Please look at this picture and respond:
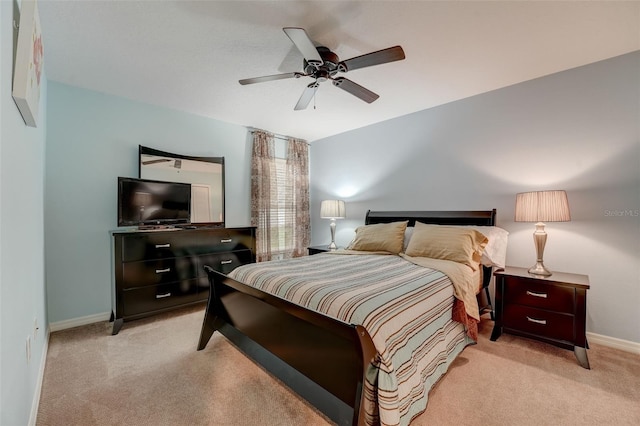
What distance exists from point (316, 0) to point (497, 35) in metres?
1.44

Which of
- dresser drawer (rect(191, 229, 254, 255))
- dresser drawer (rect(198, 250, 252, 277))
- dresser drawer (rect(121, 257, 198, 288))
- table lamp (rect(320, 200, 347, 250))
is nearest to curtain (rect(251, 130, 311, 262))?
dresser drawer (rect(191, 229, 254, 255))

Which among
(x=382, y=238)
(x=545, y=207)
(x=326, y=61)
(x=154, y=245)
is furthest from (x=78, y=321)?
(x=545, y=207)

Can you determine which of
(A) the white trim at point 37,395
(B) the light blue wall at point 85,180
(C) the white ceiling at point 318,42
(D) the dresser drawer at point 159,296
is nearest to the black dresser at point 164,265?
(D) the dresser drawer at point 159,296

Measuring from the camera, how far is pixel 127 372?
2.10 meters

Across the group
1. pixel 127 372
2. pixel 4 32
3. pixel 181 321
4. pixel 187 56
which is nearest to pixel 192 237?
pixel 181 321

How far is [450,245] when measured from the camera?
9.04 feet

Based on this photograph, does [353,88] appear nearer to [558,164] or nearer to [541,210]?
[541,210]

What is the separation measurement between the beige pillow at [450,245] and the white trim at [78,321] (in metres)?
3.45

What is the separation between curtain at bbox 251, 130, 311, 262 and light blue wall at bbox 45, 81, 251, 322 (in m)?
1.39

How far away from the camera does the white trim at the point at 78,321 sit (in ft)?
9.22

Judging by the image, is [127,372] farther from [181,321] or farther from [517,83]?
[517,83]

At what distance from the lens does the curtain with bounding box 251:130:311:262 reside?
14.6 ft

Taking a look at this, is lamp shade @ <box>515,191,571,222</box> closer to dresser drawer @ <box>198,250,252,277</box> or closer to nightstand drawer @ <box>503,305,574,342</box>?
nightstand drawer @ <box>503,305,574,342</box>

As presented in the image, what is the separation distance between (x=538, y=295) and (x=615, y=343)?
856 millimetres
